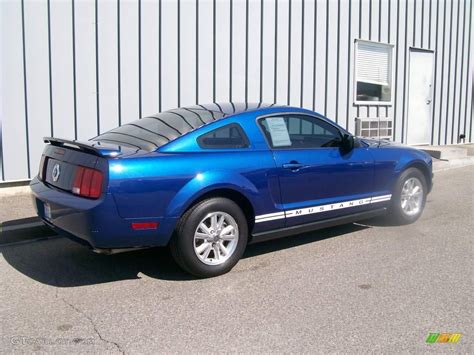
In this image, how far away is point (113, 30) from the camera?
297 inches

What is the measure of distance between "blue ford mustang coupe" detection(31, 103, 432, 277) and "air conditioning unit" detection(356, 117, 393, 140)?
5.52m

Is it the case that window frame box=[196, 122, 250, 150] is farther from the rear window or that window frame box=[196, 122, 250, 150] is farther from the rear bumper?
the rear bumper

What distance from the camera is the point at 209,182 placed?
169 inches

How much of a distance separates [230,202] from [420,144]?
9.63m

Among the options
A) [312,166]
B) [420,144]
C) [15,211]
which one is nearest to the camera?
[312,166]

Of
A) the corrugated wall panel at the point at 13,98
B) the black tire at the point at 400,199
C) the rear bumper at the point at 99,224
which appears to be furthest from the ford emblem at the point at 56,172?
the black tire at the point at 400,199

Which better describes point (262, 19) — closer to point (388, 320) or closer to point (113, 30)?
point (113, 30)

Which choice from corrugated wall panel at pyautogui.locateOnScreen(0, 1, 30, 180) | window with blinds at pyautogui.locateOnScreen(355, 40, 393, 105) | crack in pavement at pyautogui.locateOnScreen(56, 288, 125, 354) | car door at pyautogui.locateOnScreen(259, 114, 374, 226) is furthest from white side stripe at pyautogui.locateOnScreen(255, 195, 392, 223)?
window with blinds at pyautogui.locateOnScreen(355, 40, 393, 105)

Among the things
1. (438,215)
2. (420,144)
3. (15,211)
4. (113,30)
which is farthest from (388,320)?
(420,144)

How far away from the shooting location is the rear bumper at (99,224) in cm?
388

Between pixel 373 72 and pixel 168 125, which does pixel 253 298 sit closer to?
pixel 168 125

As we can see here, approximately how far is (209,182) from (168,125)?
815 millimetres

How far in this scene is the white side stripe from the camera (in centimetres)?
476

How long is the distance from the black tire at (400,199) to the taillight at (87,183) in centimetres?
352
